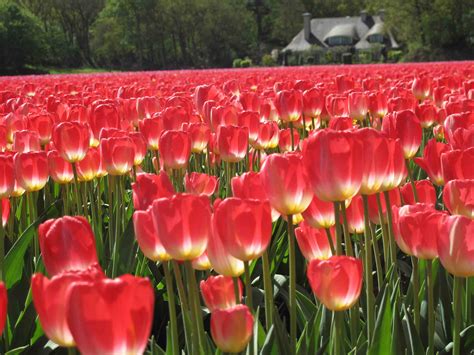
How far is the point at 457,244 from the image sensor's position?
4.11ft

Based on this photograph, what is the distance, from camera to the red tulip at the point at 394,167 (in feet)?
5.05

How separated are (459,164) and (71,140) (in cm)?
143

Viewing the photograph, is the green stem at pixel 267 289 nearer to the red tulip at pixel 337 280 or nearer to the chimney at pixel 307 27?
the red tulip at pixel 337 280

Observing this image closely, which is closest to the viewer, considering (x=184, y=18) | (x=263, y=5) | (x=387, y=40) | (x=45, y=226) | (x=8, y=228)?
(x=45, y=226)

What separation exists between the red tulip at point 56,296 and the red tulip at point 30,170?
1379 mm

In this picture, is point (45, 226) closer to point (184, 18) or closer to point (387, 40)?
point (184, 18)

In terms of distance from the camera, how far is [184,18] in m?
73.8

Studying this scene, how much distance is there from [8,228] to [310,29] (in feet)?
285

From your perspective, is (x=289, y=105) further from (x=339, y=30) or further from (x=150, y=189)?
(x=339, y=30)

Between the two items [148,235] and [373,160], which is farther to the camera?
[373,160]

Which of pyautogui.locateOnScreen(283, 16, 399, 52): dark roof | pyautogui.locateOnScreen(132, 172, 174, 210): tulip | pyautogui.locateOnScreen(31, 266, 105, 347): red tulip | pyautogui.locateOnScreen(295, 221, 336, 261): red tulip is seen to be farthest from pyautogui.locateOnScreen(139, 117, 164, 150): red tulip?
pyautogui.locateOnScreen(283, 16, 399, 52): dark roof

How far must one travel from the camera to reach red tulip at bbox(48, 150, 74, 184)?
8.97 feet

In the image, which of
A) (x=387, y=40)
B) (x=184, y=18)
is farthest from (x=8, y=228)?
(x=387, y=40)

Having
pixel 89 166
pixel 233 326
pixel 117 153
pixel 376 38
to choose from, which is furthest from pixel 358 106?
pixel 376 38
